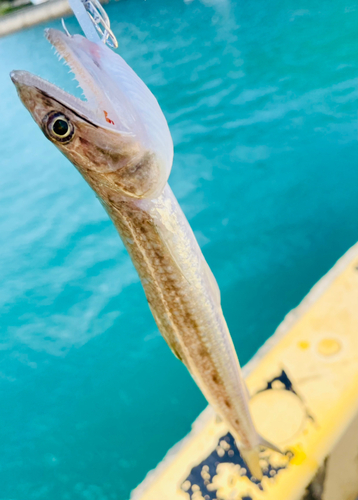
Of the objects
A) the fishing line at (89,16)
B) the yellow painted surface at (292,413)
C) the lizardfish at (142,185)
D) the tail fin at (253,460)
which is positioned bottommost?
the yellow painted surface at (292,413)

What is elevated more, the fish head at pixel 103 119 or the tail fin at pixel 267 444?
the fish head at pixel 103 119

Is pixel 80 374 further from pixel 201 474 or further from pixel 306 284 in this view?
pixel 306 284

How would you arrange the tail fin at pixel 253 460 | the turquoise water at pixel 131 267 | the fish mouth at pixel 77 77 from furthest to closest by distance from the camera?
the turquoise water at pixel 131 267 < the tail fin at pixel 253 460 < the fish mouth at pixel 77 77

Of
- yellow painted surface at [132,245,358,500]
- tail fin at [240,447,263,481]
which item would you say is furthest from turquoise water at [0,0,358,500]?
tail fin at [240,447,263,481]

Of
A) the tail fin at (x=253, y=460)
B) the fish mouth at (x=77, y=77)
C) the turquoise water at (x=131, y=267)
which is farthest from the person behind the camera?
the turquoise water at (x=131, y=267)

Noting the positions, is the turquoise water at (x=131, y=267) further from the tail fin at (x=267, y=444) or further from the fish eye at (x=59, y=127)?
the fish eye at (x=59, y=127)

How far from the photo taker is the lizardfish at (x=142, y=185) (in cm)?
89

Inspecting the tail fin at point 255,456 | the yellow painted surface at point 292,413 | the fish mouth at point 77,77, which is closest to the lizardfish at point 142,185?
the fish mouth at point 77,77

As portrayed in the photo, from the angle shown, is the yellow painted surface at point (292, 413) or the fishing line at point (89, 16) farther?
the yellow painted surface at point (292, 413)

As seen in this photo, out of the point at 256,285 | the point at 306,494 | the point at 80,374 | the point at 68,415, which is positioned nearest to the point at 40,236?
the point at 80,374

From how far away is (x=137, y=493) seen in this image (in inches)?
70.0

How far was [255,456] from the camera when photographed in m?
1.62

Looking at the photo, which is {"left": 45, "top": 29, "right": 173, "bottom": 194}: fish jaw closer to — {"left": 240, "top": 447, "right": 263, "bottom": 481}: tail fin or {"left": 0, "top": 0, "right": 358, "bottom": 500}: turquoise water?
{"left": 240, "top": 447, "right": 263, "bottom": 481}: tail fin

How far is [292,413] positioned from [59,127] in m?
1.67
